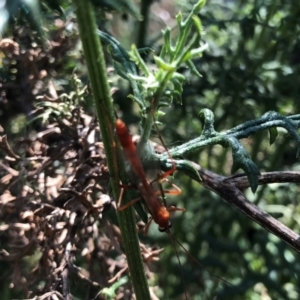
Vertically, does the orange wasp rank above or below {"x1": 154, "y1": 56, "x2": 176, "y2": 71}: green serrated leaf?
below

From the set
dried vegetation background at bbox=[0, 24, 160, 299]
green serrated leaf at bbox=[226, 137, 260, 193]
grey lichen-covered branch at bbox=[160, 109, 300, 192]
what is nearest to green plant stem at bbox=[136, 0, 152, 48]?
dried vegetation background at bbox=[0, 24, 160, 299]

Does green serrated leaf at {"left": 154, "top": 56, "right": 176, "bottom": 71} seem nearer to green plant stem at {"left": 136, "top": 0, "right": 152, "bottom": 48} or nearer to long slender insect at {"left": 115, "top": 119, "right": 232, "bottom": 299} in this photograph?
long slender insect at {"left": 115, "top": 119, "right": 232, "bottom": 299}

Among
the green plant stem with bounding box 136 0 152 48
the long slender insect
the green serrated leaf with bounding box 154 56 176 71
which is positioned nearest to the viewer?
the green serrated leaf with bounding box 154 56 176 71

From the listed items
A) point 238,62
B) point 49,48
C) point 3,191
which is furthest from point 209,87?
point 3,191

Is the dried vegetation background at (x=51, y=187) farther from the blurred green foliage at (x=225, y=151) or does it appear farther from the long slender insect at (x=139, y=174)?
the blurred green foliage at (x=225, y=151)

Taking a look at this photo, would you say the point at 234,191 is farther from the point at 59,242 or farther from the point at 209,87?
the point at 209,87

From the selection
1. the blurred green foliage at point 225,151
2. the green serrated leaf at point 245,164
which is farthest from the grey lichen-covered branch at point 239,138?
the blurred green foliage at point 225,151

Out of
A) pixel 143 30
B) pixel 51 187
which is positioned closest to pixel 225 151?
pixel 143 30

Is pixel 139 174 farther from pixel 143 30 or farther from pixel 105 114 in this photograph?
pixel 143 30
